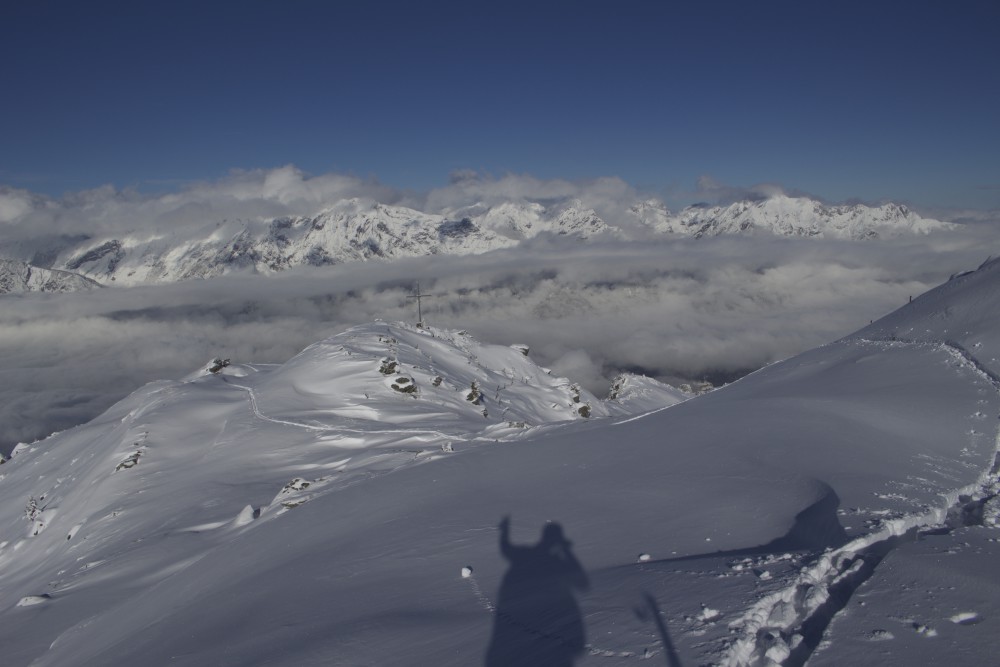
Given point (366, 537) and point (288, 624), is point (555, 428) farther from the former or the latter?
point (288, 624)

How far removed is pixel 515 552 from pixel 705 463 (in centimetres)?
455

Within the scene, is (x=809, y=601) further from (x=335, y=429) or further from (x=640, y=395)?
(x=640, y=395)

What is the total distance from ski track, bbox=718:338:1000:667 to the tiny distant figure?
1549mm

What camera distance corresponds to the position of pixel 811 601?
5.70m

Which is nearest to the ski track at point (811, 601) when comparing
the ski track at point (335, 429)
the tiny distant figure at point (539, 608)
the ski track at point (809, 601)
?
the ski track at point (809, 601)

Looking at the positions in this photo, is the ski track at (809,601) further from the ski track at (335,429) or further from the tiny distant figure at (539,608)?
the ski track at (335,429)

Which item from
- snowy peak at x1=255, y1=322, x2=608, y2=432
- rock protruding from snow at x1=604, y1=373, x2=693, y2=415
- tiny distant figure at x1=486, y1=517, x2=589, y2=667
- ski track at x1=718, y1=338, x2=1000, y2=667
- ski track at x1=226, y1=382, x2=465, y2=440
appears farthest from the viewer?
rock protruding from snow at x1=604, y1=373, x2=693, y2=415

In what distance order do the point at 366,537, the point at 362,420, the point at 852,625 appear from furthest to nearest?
the point at 362,420, the point at 366,537, the point at 852,625

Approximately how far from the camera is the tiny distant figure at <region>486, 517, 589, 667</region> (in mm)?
5672

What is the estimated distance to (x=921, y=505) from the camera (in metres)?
8.03

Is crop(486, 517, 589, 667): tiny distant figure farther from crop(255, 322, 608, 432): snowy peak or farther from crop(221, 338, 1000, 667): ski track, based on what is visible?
crop(255, 322, 608, 432): snowy peak

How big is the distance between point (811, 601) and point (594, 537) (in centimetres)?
341

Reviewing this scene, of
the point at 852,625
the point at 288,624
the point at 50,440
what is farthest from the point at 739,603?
the point at 50,440

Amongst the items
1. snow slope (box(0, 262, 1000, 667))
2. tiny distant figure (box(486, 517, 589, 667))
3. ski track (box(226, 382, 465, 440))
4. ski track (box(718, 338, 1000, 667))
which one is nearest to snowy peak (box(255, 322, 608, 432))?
ski track (box(226, 382, 465, 440))
